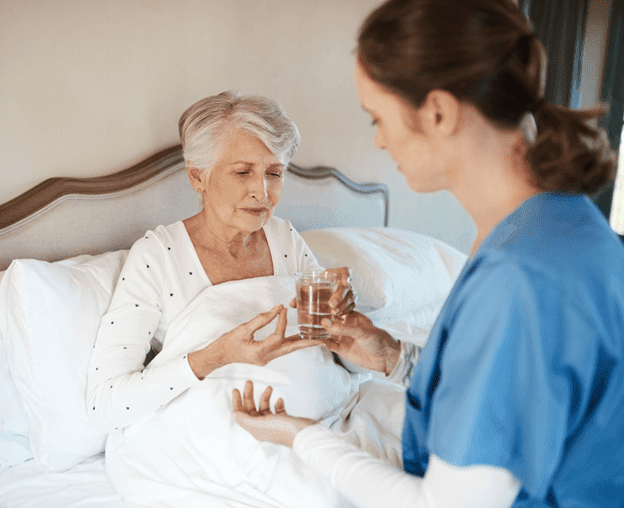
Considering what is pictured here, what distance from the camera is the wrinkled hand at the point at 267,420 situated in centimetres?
99

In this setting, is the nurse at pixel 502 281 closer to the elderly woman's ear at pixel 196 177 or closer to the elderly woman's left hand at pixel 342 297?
the elderly woman's left hand at pixel 342 297

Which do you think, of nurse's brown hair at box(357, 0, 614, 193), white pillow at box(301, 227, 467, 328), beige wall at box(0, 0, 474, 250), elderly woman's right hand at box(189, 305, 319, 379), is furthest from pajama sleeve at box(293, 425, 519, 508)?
beige wall at box(0, 0, 474, 250)

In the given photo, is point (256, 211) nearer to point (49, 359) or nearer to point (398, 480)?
point (49, 359)

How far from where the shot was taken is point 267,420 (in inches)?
40.7

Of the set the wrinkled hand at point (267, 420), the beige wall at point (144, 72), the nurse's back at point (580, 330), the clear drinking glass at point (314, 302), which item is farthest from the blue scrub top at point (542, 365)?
the beige wall at point (144, 72)

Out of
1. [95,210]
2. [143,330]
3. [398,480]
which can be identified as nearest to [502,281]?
[398,480]

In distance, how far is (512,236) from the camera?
2.31 ft

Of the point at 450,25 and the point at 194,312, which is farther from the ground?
the point at 450,25

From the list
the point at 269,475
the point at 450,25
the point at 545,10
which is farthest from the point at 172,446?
the point at 545,10

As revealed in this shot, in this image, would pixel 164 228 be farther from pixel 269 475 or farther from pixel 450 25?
pixel 450 25

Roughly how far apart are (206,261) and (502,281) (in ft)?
3.37

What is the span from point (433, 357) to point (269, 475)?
589 millimetres

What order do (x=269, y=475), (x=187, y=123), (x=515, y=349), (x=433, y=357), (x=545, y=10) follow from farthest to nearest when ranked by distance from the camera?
(x=545, y=10)
(x=187, y=123)
(x=269, y=475)
(x=433, y=357)
(x=515, y=349)

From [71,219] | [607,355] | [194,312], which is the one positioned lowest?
[194,312]
